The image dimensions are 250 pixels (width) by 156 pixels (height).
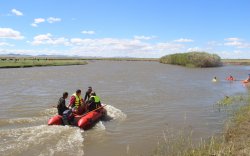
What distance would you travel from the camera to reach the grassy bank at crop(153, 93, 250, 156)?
27.3ft

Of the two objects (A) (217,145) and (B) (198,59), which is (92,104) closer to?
(A) (217,145)

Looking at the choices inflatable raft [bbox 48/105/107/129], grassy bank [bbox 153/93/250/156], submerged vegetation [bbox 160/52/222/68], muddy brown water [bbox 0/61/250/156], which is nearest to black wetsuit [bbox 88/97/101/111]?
inflatable raft [bbox 48/105/107/129]

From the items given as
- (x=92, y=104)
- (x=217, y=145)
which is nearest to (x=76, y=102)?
(x=92, y=104)

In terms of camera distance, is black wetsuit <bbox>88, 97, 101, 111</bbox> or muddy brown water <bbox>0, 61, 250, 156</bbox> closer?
muddy brown water <bbox>0, 61, 250, 156</bbox>

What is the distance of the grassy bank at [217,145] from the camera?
832 cm

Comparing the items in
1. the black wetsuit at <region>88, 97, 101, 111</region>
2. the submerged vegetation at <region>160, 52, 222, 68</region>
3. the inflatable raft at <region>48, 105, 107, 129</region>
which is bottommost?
the inflatable raft at <region>48, 105, 107, 129</region>

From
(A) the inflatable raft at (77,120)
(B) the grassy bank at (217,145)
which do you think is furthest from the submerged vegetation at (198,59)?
(B) the grassy bank at (217,145)

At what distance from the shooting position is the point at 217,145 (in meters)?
9.19

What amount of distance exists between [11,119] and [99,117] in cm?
407

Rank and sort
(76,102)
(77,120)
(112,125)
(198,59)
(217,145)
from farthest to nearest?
(198,59), (76,102), (112,125), (77,120), (217,145)

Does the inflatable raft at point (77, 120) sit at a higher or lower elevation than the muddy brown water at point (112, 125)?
higher

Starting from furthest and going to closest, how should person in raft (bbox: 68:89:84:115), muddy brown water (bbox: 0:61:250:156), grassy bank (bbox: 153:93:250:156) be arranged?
person in raft (bbox: 68:89:84:115) < muddy brown water (bbox: 0:61:250:156) < grassy bank (bbox: 153:93:250:156)

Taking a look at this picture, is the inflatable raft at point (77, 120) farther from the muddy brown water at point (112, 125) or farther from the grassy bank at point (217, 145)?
the grassy bank at point (217, 145)

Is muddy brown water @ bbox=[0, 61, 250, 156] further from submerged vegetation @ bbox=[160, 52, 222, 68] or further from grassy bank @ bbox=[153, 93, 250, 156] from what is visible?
submerged vegetation @ bbox=[160, 52, 222, 68]
